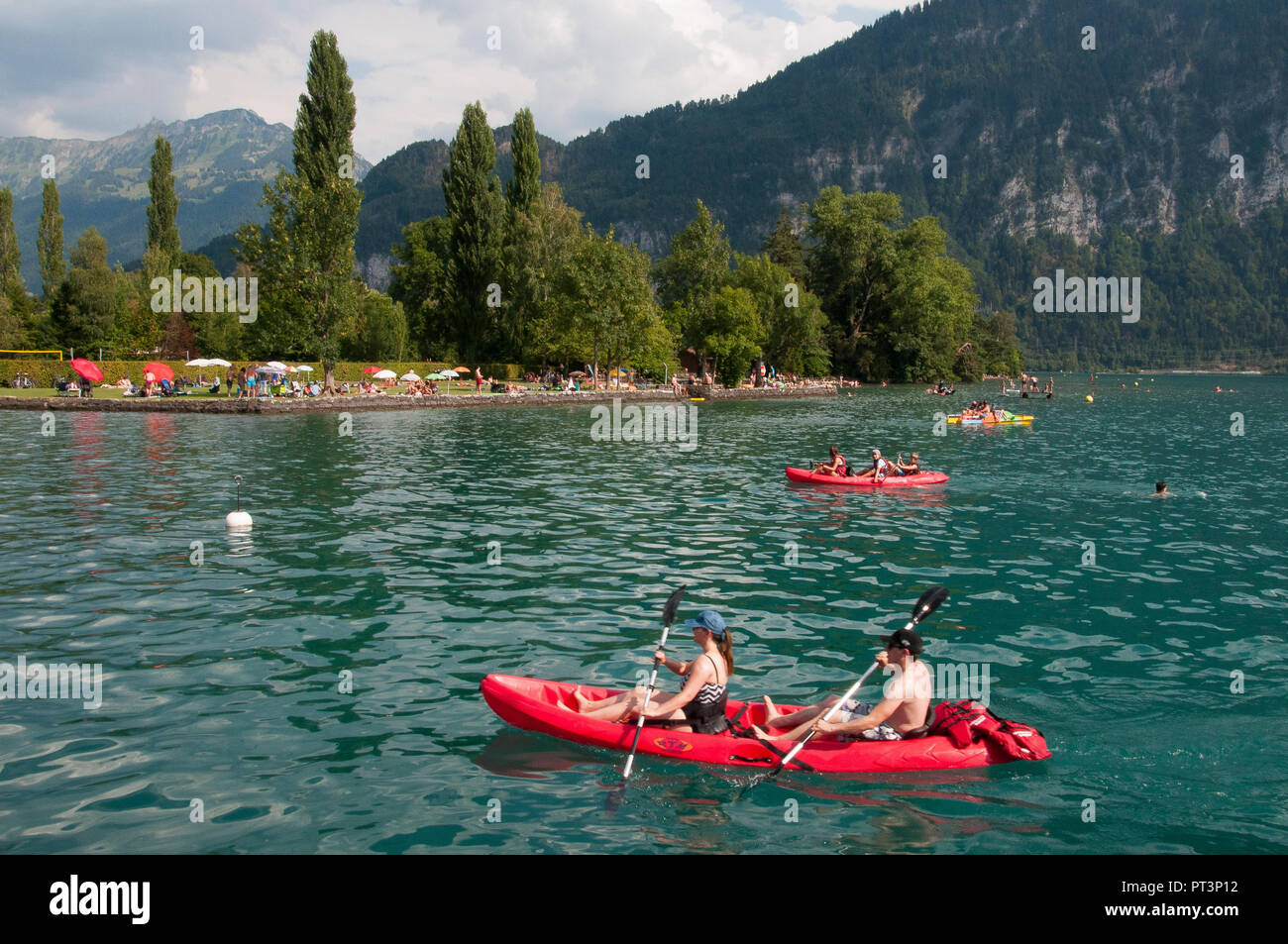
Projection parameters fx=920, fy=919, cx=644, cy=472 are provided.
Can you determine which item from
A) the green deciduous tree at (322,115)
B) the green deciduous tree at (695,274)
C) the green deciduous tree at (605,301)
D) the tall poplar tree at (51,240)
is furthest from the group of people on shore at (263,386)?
the tall poplar tree at (51,240)

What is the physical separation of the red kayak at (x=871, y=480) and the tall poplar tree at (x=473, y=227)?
5911cm

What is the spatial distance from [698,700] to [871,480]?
22350 millimetres

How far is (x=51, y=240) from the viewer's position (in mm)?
106188

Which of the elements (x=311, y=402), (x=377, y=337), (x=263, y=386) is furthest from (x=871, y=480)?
(x=377, y=337)

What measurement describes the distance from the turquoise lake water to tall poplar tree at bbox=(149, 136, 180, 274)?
85.4 m

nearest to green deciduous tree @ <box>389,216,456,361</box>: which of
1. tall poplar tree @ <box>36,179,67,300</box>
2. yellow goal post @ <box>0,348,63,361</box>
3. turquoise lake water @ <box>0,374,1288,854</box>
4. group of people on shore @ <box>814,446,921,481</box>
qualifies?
yellow goal post @ <box>0,348,63,361</box>

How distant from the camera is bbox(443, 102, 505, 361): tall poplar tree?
86125 millimetres

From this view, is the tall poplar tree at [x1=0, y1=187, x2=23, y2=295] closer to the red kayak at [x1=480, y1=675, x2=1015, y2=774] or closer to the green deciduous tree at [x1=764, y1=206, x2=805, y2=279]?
the green deciduous tree at [x1=764, y1=206, x2=805, y2=279]

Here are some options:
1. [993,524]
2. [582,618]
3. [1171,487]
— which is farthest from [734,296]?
[582,618]

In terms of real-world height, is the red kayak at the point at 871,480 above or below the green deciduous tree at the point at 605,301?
below

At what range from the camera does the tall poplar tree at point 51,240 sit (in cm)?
10362

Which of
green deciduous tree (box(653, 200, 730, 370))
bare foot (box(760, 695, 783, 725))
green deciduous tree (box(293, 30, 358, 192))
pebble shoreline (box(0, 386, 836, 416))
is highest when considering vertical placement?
green deciduous tree (box(293, 30, 358, 192))

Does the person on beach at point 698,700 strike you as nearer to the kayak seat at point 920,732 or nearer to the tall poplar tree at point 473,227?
the kayak seat at point 920,732
